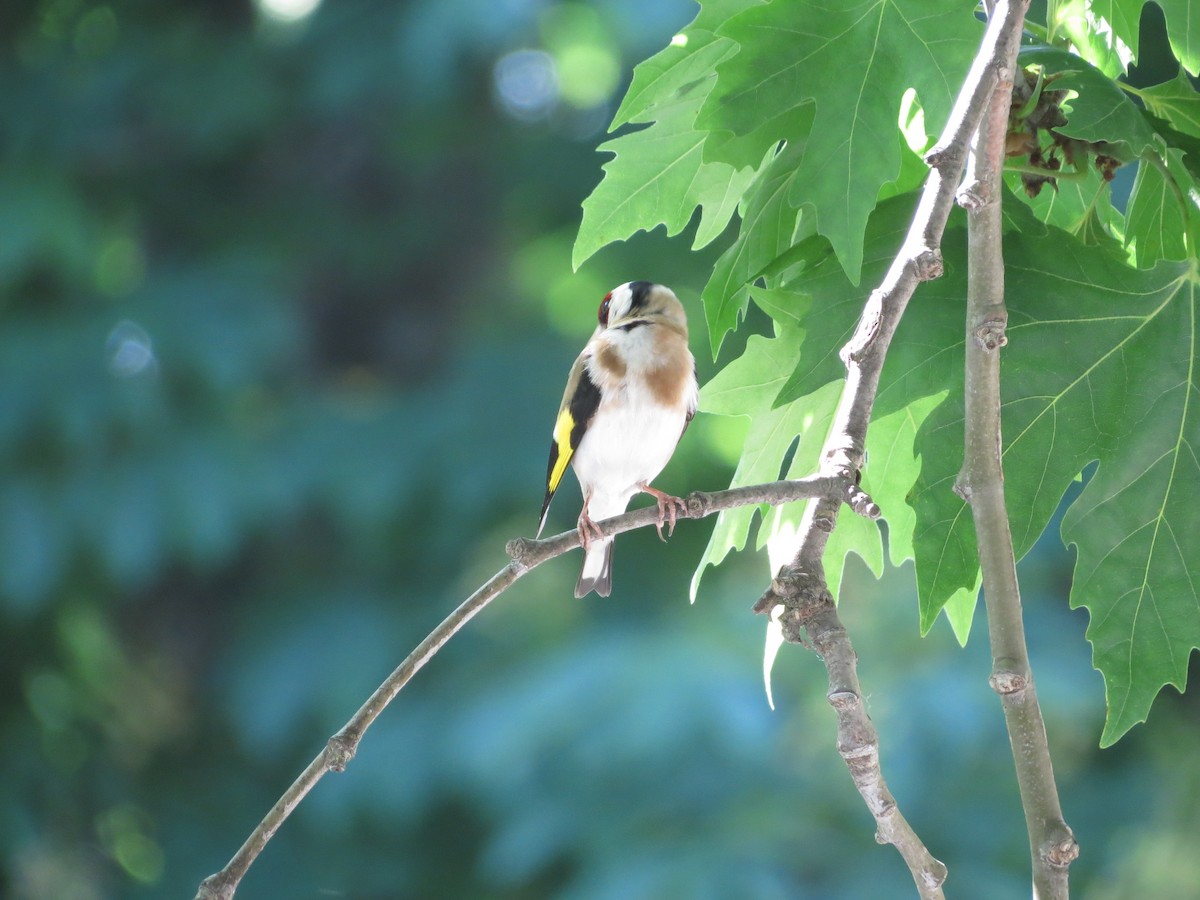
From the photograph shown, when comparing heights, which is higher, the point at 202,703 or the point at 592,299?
the point at 592,299

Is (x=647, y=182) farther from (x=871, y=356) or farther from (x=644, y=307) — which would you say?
(x=644, y=307)

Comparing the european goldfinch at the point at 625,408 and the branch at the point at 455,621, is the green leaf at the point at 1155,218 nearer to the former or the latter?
the branch at the point at 455,621

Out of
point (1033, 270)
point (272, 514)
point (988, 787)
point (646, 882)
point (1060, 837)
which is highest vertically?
point (272, 514)

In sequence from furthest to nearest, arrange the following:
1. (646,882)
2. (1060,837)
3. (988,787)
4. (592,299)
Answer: (592,299) < (988,787) < (646,882) < (1060,837)

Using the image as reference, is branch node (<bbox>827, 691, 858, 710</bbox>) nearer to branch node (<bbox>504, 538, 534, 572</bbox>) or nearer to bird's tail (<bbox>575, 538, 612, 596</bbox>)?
branch node (<bbox>504, 538, 534, 572</bbox>)

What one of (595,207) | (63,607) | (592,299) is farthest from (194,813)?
(595,207)

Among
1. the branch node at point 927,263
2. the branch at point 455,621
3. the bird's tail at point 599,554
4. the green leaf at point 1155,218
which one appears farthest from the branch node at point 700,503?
the bird's tail at point 599,554

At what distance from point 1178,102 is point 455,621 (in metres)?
0.74

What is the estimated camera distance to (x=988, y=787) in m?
5.91

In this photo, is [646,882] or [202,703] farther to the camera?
[202,703]

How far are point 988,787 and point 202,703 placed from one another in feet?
12.6

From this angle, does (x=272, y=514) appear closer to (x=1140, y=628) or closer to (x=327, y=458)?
(x=327, y=458)

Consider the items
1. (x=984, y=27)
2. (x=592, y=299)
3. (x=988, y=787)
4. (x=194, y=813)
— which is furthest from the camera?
(x=592, y=299)

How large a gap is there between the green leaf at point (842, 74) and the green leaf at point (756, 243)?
0.24 feet
